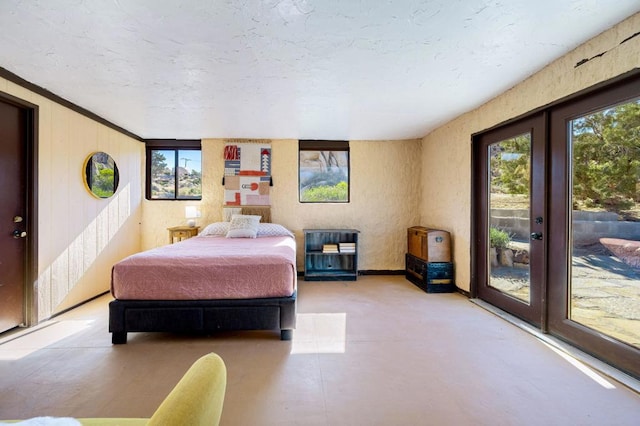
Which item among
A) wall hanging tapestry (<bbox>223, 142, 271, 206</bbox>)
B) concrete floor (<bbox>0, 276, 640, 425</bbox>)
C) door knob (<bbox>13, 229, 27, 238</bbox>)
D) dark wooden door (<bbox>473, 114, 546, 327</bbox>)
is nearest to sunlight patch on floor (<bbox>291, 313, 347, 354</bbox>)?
concrete floor (<bbox>0, 276, 640, 425</bbox>)

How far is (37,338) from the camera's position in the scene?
2.61m

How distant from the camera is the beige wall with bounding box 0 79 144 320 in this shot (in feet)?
9.86

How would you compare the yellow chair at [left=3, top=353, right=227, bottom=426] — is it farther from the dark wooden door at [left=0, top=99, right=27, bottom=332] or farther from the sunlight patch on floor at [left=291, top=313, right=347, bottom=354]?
the dark wooden door at [left=0, top=99, right=27, bottom=332]

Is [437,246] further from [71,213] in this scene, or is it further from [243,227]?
[71,213]

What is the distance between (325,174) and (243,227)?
5.77ft

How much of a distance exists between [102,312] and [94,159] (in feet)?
6.38

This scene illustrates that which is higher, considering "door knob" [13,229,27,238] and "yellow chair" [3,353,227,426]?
"door knob" [13,229,27,238]

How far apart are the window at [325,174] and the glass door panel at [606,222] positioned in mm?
3249

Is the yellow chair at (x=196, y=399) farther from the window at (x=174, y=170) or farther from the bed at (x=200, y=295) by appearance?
the window at (x=174, y=170)

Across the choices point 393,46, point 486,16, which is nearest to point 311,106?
point 393,46

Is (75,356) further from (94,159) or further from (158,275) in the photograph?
(94,159)

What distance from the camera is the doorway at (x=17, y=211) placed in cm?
267

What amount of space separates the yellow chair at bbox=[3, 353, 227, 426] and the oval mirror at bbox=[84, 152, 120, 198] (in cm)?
394

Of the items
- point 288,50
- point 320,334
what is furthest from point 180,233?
point 288,50
